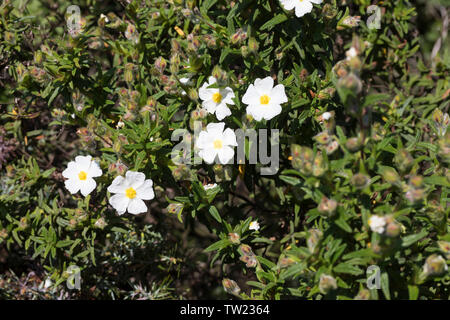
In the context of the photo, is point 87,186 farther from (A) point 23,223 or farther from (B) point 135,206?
(A) point 23,223

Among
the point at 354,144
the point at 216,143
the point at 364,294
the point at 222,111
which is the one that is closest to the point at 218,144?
the point at 216,143

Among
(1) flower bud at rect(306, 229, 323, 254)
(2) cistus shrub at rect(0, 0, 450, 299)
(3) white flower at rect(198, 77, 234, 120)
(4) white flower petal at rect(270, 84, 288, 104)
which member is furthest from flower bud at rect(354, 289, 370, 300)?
(3) white flower at rect(198, 77, 234, 120)

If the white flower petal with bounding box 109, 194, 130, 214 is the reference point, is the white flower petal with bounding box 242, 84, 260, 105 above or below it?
above

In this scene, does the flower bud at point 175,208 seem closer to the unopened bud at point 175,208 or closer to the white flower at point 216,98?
the unopened bud at point 175,208

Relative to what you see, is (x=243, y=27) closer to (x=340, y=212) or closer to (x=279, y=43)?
(x=279, y=43)

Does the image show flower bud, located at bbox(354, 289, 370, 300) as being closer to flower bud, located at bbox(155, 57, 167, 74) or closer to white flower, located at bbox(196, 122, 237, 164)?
white flower, located at bbox(196, 122, 237, 164)

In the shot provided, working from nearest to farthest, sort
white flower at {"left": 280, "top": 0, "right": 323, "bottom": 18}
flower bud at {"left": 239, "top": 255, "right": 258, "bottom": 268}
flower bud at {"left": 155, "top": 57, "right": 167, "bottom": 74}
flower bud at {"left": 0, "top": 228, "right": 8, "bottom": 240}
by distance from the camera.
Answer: white flower at {"left": 280, "top": 0, "right": 323, "bottom": 18}
flower bud at {"left": 239, "top": 255, "right": 258, "bottom": 268}
flower bud at {"left": 155, "top": 57, "right": 167, "bottom": 74}
flower bud at {"left": 0, "top": 228, "right": 8, "bottom": 240}

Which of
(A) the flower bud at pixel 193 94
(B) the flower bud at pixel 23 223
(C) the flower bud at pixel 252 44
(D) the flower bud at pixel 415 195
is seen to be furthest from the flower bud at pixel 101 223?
(D) the flower bud at pixel 415 195
